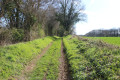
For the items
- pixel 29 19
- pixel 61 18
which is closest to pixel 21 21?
pixel 29 19

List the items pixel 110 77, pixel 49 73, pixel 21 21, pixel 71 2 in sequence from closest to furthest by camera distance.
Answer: pixel 110 77, pixel 49 73, pixel 21 21, pixel 71 2

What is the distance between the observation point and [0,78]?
4473mm

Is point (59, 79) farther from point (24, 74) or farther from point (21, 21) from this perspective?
point (21, 21)

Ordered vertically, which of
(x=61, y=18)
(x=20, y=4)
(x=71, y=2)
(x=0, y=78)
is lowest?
(x=0, y=78)

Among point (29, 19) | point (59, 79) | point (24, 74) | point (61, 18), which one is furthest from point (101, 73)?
point (61, 18)

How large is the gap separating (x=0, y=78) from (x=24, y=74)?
1339 mm

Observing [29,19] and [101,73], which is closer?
[101,73]

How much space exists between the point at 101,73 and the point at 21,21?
45.5 ft

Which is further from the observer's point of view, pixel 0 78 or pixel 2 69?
pixel 2 69

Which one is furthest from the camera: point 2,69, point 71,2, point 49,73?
point 71,2

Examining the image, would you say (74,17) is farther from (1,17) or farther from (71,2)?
(1,17)

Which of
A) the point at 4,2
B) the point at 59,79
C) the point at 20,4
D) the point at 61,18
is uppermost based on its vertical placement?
the point at 61,18

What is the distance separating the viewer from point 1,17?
9492mm

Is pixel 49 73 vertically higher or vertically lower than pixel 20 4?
lower
